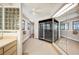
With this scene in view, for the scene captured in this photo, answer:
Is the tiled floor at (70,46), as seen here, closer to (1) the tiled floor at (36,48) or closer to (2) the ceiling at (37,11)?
(1) the tiled floor at (36,48)

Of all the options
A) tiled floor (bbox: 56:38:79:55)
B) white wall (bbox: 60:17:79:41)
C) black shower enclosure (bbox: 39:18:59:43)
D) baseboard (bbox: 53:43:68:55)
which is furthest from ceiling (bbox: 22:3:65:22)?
baseboard (bbox: 53:43:68:55)

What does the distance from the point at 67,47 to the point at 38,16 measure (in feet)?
3.64

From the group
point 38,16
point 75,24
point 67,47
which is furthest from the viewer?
point 38,16

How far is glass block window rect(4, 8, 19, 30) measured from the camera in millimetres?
2967

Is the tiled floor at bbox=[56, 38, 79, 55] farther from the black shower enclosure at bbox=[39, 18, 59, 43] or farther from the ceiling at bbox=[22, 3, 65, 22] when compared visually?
the ceiling at bbox=[22, 3, 65, 22]

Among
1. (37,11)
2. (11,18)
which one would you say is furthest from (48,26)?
(11,18)

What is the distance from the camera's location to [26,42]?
310cm

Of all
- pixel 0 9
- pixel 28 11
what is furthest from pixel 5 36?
pixel 28 11

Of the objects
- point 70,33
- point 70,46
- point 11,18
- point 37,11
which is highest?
point 37,11

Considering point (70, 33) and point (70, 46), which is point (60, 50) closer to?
point (70, 46)

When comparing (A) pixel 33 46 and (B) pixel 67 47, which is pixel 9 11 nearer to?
(A) pixel 33 46

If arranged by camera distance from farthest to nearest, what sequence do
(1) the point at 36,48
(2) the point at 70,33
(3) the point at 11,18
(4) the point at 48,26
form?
(4) the point at 48,26 → (1) the point at 36,48 → (3) the point at 11,18 → (2) the point at 70,33

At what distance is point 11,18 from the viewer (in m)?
3.01

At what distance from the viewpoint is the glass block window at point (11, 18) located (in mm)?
2967
